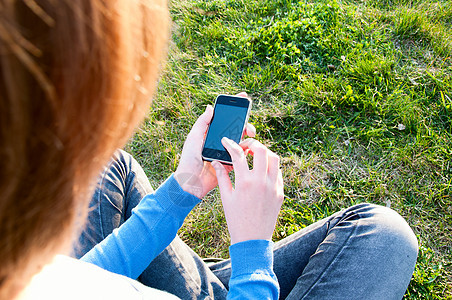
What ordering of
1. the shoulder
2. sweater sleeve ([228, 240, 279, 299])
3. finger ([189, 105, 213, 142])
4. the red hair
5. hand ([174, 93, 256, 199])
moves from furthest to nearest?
finger ([189, 105, 213, 142])
hand ([174, 93, 256, 199])
sweater sleeve ([228, 240, 279, 299])
the shoulder
the red hair

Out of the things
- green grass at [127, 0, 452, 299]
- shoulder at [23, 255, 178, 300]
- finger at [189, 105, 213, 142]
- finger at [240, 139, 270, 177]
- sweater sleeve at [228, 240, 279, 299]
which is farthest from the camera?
green grass at [127, 0, 452, 299]

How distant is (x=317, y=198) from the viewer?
2.30m

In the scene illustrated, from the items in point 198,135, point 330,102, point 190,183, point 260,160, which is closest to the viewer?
point 260,160

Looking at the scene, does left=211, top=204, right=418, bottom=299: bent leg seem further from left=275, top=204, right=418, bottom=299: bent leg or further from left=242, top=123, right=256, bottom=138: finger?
left=242, top=123, right=256, bottom=138: finger

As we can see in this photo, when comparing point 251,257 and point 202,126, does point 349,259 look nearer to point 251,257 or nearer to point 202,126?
point 251,257

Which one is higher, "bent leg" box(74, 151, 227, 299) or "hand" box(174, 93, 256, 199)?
"hand" box(174, 93, 256, 199)

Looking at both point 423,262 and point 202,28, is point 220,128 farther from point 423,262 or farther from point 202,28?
point 202,28

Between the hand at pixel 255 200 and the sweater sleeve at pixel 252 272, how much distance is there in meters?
0.03

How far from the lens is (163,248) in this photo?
4.68 ft

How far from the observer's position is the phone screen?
5.13 ft

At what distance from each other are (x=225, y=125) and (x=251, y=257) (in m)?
0.70

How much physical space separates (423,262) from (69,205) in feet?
6.98

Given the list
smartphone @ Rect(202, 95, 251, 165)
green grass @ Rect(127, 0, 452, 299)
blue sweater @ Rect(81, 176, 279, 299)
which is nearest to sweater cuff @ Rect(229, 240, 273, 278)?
blue sweater @ Rect(81, 176, 279, 299)

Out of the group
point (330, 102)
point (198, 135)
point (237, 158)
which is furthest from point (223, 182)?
point (330, 102)
